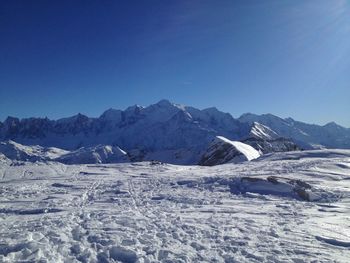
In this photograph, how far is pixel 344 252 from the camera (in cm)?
1029

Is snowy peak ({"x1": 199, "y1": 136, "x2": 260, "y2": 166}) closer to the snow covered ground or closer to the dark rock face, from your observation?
the dark rock face

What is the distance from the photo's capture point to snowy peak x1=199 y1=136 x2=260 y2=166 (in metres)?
55.2

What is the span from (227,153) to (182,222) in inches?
1876

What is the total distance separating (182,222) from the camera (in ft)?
44.9

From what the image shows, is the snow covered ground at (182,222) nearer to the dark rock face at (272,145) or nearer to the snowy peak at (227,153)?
the snowy peak at (227,153)

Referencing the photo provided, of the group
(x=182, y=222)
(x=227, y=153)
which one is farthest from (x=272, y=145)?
(x=182, y=222)

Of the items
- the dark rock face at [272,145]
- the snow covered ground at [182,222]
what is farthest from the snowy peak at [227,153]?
the snow covered ground at [182,222]

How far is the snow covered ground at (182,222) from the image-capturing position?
1016 centimetres

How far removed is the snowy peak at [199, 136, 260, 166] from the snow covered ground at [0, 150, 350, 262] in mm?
30398

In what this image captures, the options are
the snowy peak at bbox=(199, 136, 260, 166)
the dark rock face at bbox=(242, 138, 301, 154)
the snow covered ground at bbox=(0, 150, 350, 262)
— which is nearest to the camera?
the snow covered ground at bbox=(0, 150, 350, 262)

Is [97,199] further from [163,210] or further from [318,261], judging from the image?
[318,261]

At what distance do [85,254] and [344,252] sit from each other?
7402 mm

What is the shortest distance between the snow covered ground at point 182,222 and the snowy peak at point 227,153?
30398 millimetres

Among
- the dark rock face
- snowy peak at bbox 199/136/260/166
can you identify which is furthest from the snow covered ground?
the dark rock face
